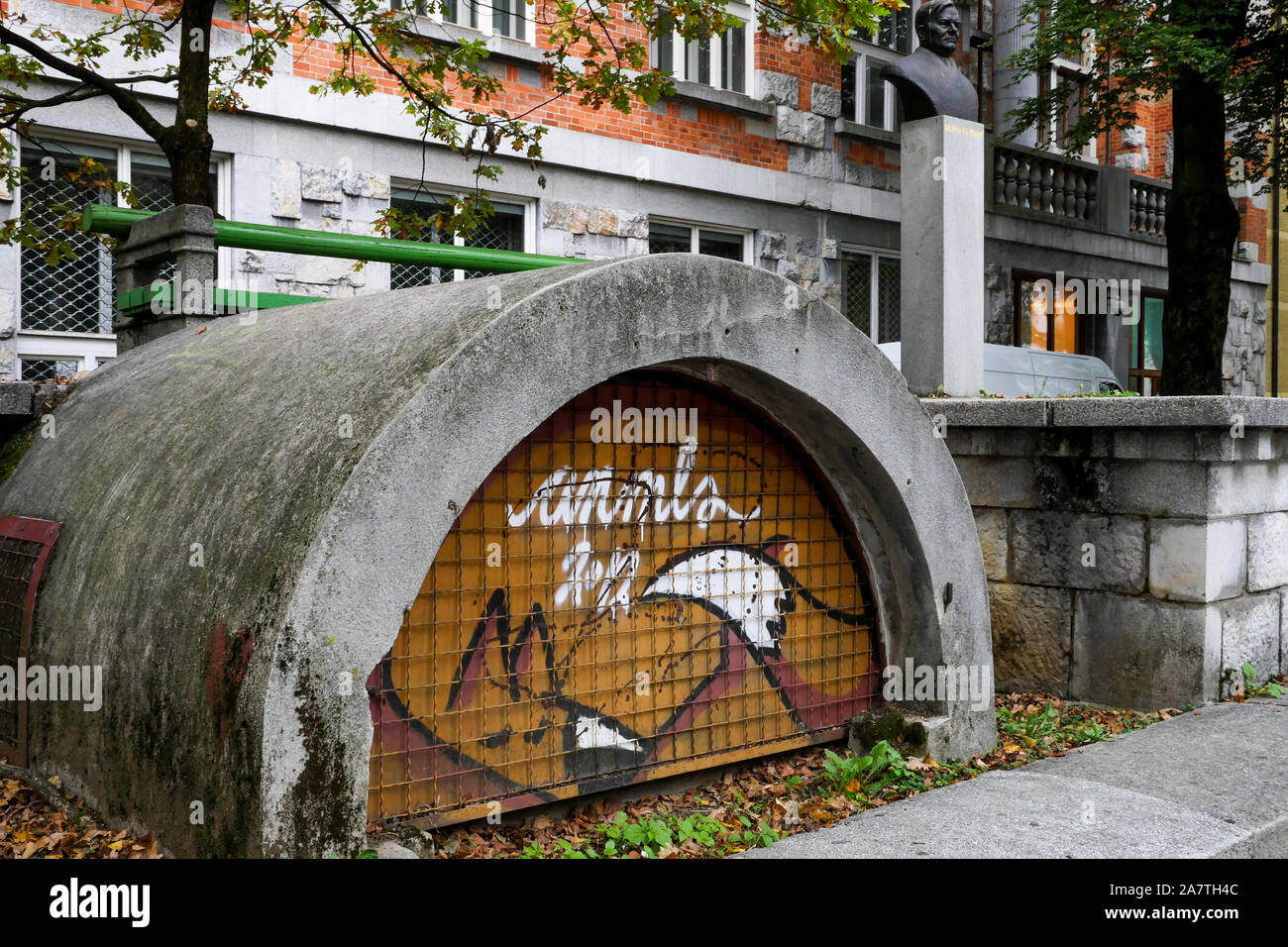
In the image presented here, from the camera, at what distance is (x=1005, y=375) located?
1420cm

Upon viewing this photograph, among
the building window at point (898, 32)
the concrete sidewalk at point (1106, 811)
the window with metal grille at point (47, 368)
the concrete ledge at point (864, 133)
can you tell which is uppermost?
the building window at point (898, 32)

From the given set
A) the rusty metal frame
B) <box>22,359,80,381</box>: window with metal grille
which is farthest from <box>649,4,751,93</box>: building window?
the rusty metal frame

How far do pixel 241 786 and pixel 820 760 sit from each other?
109 inches

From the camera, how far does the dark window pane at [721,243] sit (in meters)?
15.1

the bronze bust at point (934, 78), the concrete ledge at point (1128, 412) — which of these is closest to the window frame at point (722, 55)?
the bronze bust at point (934, 78)

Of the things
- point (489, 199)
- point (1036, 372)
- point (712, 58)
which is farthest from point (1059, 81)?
point (489, 199)

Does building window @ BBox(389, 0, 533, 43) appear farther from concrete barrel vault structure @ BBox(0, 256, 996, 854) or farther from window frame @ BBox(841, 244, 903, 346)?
concrete barrel vault structure @ BBox(0, 256, 996, 854)

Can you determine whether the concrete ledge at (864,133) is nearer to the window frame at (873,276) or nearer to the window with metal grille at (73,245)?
the window frame at (873,276)

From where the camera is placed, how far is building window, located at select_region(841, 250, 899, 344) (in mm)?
16672

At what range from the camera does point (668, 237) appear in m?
14.7

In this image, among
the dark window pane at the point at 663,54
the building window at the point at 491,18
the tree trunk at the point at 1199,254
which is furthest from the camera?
the dark window pane at the point at 663,54

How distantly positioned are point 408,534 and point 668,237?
11719 millimetres

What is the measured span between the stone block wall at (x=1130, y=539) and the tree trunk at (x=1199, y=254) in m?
7.21

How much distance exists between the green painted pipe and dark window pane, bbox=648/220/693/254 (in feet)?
27.6
